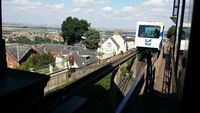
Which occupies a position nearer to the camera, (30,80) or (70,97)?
(30,80)

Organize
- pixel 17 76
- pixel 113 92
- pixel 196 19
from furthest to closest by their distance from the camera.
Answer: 1. pixel 113 92
2. pixel 17 76
3. pixel 196 19

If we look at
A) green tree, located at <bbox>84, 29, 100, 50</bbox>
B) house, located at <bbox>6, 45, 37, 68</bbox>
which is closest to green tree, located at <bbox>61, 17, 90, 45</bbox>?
green tree, located at <bbox>84, 29, 100, 50</bbox>

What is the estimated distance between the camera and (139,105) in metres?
3.65

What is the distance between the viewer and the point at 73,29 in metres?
61.0

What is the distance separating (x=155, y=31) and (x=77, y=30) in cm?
4531

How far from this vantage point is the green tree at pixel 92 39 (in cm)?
5959

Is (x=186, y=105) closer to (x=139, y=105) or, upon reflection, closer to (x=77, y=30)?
(x=139, y=105)

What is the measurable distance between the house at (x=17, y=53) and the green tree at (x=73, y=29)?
17.9 metres

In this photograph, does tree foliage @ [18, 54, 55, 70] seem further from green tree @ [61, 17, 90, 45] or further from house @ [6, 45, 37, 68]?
green tree @ [61, 17, 90, 45]

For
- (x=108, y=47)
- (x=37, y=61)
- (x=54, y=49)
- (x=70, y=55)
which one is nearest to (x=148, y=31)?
(x=37, y=61)

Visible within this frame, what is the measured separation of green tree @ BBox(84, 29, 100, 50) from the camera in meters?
59.6

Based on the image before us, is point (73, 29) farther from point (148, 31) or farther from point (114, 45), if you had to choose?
point (148, 31)

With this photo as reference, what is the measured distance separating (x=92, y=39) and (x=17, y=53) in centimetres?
2270

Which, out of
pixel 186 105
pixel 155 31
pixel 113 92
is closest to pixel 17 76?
pixel 186 105
